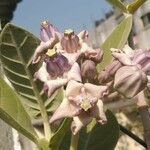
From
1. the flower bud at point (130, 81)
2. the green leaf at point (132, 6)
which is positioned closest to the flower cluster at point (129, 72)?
the flower bud at point (130, 81)

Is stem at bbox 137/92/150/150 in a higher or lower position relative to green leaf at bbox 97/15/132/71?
lower

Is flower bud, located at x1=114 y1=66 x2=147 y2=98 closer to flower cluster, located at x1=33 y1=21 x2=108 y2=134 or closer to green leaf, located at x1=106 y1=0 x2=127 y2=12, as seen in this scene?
flower cluster, located at x1=33 y1=21 x2=108 y2=134

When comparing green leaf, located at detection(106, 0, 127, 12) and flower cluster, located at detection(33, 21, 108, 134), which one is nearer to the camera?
flower cluster, located at detection(33, 21, 108, 134)

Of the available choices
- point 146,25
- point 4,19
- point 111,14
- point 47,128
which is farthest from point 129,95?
point 111,14

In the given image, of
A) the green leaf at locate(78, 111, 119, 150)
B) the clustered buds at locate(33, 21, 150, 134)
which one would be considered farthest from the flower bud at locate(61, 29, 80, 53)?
the green leaf at locate(78, 111, 119, 150)

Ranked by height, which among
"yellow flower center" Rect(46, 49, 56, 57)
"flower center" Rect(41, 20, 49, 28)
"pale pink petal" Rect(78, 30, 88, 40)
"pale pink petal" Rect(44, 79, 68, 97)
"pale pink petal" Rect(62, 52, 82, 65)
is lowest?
"pale pink petal" Rect(44, 79, 68, 97)

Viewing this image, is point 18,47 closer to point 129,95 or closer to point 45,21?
point 45,21
